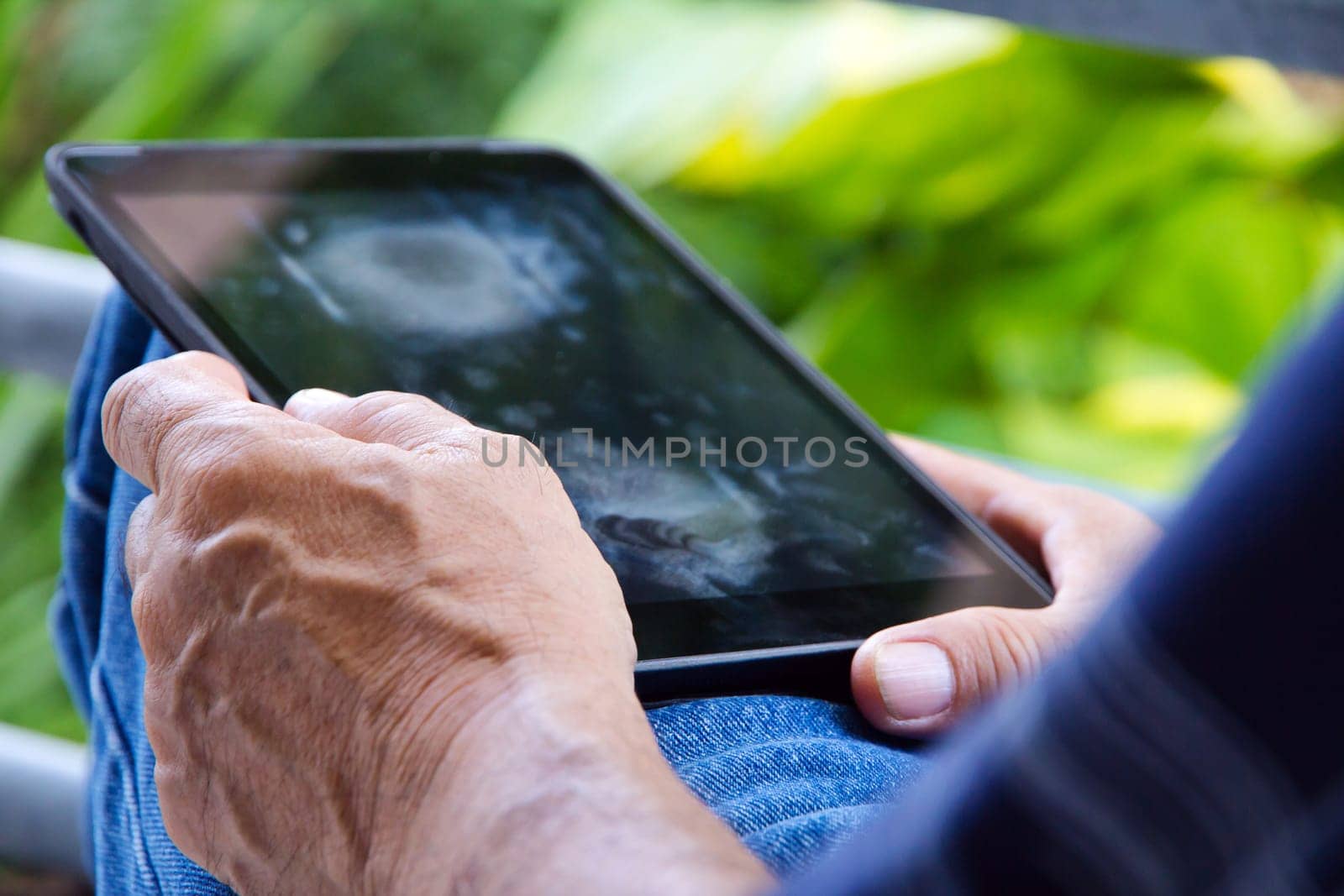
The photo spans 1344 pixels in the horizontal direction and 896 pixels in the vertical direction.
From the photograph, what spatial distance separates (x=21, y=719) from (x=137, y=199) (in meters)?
0.77

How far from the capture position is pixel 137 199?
0.42 m

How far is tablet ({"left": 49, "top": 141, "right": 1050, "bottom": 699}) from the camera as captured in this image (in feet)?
1.27

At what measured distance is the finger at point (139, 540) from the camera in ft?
1.11

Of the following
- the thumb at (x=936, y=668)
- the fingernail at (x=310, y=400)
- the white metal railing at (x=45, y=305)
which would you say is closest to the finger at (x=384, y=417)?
the fingernail at (x=310, y=400)

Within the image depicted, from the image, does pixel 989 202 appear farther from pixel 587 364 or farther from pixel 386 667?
pixel 386 667

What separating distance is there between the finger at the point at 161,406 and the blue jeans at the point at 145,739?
56 mm

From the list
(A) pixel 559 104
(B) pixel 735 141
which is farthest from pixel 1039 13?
(A) pixel 559 104

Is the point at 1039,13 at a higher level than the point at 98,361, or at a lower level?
higher

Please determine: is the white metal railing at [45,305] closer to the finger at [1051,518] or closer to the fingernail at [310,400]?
the fingernail at [310,400]

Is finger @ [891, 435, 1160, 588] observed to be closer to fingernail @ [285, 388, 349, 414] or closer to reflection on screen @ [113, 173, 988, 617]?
reflection on screen @ [113, 173, 988, 617]

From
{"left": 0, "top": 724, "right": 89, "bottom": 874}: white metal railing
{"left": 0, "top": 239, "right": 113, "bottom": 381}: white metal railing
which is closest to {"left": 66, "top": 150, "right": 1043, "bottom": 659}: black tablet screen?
{"left": 0, "top": 239, "right": 113, "bottom": 381}: white metal railing

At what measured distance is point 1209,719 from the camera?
0.16 metres

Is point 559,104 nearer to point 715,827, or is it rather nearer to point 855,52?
point 855,52

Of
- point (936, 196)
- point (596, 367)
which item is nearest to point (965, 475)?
point (596, 367)
